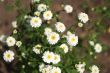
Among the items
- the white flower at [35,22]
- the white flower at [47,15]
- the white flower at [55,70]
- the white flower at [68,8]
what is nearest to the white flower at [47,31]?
the white flower at [35,22]

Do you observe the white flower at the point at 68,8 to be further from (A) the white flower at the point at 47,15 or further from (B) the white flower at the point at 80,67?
(B) the white flower at the point at 80,67

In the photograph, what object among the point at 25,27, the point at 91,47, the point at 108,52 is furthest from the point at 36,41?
the point at 108,52

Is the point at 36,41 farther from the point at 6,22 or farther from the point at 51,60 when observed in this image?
the point at 6,22

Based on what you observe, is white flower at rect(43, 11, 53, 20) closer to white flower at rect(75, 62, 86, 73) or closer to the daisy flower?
the daisy flower

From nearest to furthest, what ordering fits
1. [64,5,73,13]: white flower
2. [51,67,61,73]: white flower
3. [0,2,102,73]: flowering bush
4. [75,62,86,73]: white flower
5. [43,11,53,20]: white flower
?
[51,67,61,73]: white flower
[0,2,102,73]: flowering bush
[75,62,86,73]: white flower
[43,11,53,20]: white flower
[64,5,73,13]: white flower

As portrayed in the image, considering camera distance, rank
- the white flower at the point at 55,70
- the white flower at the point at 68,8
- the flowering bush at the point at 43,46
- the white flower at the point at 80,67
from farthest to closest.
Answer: the white flower at the point at 68,8 < the white flower at the point at 80,67 < the flowering bush at the point at 43,46 < the white flower at the point at 55,70

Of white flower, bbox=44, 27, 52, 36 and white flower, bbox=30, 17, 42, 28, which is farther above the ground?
white flower, bbox=30, 17, 42, 28

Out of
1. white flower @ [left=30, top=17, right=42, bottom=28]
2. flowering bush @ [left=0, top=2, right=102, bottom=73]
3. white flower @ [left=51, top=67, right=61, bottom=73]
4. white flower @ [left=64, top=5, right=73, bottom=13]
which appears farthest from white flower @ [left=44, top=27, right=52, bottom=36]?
white flower @ [left=64, top=5, right=73, bottom=13]
